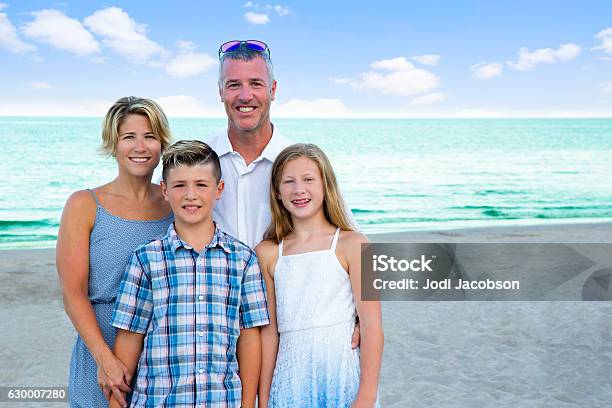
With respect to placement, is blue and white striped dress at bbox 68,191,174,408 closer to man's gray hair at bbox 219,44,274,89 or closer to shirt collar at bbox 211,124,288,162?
shirt collar at bbox 211,124,288,162

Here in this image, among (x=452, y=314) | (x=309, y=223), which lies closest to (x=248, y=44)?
(x=309, y=223)

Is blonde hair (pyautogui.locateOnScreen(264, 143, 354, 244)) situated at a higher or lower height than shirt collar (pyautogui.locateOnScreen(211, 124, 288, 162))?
lower

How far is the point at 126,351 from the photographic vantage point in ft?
7.73

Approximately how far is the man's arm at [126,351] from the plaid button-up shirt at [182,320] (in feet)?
0.12

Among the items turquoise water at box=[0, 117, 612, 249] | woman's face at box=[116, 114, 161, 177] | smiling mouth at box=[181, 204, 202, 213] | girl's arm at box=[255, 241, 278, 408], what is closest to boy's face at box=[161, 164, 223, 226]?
smiling mouth at box=[181, 204, 202, 213]

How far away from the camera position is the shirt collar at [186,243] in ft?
7.68

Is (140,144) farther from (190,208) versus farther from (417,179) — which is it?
(417,179)

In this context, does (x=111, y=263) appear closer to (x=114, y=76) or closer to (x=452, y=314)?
(x=452, y=314)

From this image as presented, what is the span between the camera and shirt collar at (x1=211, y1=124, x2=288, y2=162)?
2.95 metres

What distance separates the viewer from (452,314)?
742cm

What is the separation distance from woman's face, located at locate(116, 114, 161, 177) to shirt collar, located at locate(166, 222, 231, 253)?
10.3 inches

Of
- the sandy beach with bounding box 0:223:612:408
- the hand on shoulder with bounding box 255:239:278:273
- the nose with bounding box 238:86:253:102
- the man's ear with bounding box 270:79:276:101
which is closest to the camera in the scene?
the hand on shoulder with bounding box 255:239:278:273

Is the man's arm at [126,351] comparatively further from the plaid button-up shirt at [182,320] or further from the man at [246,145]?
the man at [246,145]

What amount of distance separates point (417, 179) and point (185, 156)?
26404mm
